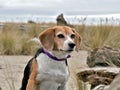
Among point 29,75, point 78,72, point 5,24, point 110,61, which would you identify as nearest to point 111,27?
point 5,24

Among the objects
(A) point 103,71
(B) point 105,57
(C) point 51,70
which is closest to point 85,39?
(B) point 105,57

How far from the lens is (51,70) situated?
20.7 ft

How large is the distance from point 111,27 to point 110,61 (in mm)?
7603

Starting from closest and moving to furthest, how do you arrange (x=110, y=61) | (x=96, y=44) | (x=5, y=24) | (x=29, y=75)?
(x=29, y=75), (x=110, y=61), (x=96, y=44), (x=5, y=24)

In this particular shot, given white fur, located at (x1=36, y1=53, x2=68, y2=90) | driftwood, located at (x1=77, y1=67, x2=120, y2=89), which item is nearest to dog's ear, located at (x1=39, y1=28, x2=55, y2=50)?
white fur, located at (x1=36, y1=53, x2=68, y2=90)

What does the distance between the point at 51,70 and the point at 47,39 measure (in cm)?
40

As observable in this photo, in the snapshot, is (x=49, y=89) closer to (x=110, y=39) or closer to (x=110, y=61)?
(x=110, y=61)

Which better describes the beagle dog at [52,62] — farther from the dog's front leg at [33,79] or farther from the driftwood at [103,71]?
the driftwood at [103,71]

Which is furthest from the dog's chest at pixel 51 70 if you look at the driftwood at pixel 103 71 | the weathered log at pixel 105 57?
the weathered log at pixel 105 57

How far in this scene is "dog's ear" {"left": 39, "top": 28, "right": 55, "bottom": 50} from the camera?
6.20 meters

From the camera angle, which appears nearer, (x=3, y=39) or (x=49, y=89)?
(x=49, y=89)

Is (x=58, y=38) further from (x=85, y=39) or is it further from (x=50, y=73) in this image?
(x=85, y=39)

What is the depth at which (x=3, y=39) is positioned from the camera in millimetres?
18125

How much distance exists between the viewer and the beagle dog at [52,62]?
6215 millimetres
